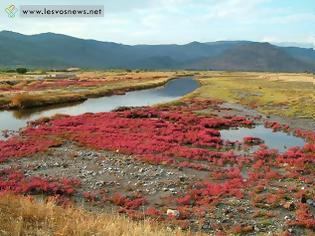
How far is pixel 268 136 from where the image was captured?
4759 centimetres

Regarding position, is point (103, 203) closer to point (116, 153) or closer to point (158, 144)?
point (116, 153)

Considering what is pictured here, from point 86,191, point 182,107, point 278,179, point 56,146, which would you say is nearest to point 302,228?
point 278,179

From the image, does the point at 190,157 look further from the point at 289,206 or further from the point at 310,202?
the point at 289,206

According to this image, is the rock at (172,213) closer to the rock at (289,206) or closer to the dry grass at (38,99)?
the rock at (289,206)

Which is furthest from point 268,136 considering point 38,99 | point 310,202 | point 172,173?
point 38,99

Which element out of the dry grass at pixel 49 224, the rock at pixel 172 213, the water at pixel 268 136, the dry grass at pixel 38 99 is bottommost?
the rock at pixel 172 213

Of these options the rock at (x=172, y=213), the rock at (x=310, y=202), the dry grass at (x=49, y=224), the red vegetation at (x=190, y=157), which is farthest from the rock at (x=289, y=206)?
the dry grass at (x=49, y=224)

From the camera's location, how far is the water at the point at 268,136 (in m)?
42.5

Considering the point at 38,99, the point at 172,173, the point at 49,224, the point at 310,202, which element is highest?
the point at 49,224

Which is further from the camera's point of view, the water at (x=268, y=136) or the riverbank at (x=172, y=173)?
the water at (x=268, y=136)

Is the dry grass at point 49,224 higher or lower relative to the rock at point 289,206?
higher

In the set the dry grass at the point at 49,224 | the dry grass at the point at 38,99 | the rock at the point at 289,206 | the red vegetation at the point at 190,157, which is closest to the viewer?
the dry grass at the point at 49,224

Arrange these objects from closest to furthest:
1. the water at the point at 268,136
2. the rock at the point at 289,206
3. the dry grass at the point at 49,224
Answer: the dry grass at the point at 49,224 < the rock at the point at 289,206 < the water at the point at 268,136

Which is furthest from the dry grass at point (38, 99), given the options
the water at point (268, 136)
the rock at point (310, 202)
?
the rock at point (310, 202)
